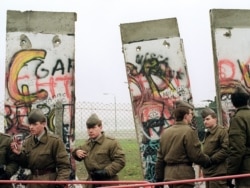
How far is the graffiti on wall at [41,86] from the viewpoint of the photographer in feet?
28.3

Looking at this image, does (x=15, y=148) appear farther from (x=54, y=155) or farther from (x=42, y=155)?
(x=54, y=155)

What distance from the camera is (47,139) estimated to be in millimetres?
7031

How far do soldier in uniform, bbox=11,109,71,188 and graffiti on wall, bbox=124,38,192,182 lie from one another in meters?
2.37

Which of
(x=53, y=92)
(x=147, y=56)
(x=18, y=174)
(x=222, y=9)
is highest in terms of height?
(x=222, y=9)

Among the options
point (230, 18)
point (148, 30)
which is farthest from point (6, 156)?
point (230, 18)

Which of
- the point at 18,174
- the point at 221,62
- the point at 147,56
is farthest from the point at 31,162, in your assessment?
the point at 221,62

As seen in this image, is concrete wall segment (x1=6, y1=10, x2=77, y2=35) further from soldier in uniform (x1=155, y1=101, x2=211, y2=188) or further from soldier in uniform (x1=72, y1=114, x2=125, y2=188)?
soldier in uniform (x1=155, y1=101, x2=211, y2=188)

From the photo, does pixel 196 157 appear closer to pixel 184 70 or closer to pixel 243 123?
pixel 243 123

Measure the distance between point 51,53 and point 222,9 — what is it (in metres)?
2.80

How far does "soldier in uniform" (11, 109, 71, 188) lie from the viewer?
6.91 metres

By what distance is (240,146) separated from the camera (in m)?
6.53

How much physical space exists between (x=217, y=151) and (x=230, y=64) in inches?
80.5

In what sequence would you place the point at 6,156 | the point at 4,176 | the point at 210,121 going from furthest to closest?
the point at 210,121
the point at 6,156
the point at 4,176

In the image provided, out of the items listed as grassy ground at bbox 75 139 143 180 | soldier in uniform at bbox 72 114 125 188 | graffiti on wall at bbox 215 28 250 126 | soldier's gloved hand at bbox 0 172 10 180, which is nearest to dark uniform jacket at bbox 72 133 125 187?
soldier in uniform at bbox 72 114 125 188
